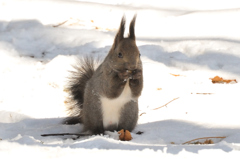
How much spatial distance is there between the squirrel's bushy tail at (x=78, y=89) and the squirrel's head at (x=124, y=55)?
0.52 metres

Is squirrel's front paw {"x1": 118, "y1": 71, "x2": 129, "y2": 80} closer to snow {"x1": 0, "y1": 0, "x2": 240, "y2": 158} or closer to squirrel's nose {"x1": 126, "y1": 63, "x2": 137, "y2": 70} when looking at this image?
squirrel's nose {"x1": 126, "y1": 63, "x2": 137, "y2": 70}

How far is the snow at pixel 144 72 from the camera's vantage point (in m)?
2.37

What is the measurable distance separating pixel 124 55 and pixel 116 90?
251 mm

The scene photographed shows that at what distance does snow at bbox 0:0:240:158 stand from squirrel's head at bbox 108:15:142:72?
1.57 feet

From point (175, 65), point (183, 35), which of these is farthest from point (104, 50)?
point (183, 35)

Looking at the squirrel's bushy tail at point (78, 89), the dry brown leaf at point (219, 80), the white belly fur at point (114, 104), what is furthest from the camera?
the dry brown leaf at point (219, 80)

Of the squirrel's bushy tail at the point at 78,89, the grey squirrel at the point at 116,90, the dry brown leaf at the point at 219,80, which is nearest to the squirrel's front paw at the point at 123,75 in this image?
the grey squirrel at the point at 116,90

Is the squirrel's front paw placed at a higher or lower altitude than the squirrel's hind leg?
higher

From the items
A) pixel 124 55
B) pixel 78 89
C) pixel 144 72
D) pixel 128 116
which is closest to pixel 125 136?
pixel 128 116

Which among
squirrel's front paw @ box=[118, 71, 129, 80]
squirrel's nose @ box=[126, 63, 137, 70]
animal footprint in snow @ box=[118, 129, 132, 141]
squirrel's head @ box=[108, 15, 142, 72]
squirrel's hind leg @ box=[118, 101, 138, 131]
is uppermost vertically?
squirrel's head @ box=[108, 15, 142, 72]

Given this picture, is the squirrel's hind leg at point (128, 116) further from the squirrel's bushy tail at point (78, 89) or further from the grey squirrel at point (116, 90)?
the squirrel's bushy tail at point (78, 89)

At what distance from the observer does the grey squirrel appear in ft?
9.66

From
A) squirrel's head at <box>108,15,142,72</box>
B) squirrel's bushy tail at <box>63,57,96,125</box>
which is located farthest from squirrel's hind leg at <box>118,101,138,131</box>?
squirrel's bushy tail at <box>63,57,96,125</box>

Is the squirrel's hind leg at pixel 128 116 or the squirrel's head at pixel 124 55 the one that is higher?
the squirrel's head at pixel 124 55
